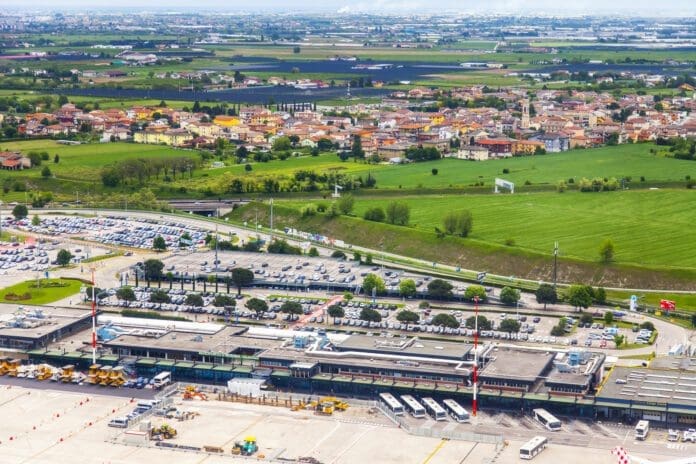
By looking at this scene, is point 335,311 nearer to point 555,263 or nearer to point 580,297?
point 580,297

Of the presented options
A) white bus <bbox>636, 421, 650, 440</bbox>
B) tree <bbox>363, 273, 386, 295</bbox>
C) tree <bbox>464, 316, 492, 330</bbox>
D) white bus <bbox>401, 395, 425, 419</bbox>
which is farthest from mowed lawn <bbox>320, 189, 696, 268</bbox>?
white bus <bbox>401, 395, 425, 419</bbox>

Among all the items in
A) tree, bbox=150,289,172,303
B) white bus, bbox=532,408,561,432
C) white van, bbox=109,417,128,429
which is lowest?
tree, bbox=150,289,172,303

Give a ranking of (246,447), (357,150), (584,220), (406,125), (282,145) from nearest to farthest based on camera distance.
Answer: (246,447), (584,220), (357,150), (282,145), (406,125)

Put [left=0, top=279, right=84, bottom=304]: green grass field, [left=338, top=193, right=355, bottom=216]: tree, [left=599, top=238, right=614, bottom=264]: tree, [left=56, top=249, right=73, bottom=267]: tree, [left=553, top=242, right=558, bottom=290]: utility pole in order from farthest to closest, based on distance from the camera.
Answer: [left=338, top=193, right=355, bottom=216]: tree → [left=56, top=249, right=73, bottom=267]: tree → [left=599, top=238, right=614, bottom=264]: tree → [left=553, top=242, right=558, bottom=290]: utility pole → [left=0, top=279, right=84, bottom=304]: green grass field

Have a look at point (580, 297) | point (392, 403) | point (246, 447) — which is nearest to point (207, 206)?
point (580, 297)

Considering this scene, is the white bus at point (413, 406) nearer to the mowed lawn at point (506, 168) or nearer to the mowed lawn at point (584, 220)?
the mowed lawn at point (584, 220)

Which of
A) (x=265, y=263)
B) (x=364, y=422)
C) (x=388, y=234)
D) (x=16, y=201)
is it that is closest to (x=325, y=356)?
(x=364, y=422)

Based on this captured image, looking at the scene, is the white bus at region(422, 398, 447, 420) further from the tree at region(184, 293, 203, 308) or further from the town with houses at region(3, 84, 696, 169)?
the town with houses at region(3, 84, 696, 169)
